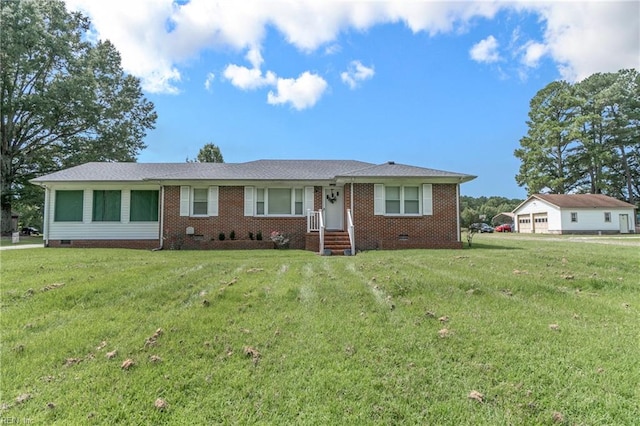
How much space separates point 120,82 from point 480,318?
34.4m

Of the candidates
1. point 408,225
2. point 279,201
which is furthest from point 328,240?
point 408,225

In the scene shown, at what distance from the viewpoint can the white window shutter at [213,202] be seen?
48.2ft

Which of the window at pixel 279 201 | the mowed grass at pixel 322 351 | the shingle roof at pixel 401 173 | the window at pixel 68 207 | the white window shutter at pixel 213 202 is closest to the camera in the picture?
the mowed grass at pixel 322 351

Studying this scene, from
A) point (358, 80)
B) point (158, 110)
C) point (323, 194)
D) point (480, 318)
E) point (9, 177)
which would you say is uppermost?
point (158, 110)

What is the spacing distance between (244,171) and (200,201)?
2446mm

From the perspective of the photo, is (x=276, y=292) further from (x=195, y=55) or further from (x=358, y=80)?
(x=358, y=80)

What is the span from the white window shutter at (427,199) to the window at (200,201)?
30.6 feet

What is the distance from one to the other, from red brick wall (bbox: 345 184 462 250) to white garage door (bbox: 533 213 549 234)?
1068 inches

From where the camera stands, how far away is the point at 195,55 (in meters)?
12.6

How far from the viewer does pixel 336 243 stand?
41.9 ft

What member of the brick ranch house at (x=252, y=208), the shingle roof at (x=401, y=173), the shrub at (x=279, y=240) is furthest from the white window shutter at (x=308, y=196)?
the shingle roof at (x=401, y=173)

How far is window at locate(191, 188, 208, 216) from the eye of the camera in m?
14.8

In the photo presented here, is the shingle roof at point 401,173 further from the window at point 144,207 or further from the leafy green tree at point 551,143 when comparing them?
the leafy green tree at point 551,143

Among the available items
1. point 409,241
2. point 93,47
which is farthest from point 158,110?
point 409,241
